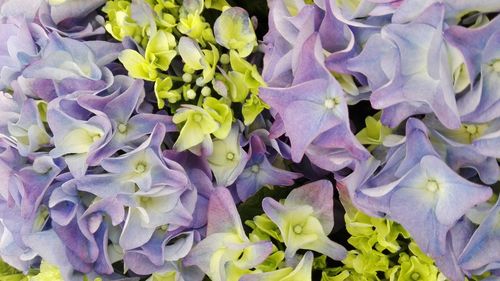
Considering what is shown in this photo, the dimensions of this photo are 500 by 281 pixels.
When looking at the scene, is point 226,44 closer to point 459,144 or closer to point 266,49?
point 266,49

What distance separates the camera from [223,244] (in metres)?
0.54

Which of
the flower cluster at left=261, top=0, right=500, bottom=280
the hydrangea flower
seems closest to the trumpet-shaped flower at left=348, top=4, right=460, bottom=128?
the flower cluster at left=261, top=0, right=500, bottom=280

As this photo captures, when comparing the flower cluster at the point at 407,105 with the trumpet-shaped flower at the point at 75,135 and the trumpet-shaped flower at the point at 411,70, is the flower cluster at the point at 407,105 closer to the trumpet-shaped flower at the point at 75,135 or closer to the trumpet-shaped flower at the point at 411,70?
the trumpet-shaped flower at the point at 411,70

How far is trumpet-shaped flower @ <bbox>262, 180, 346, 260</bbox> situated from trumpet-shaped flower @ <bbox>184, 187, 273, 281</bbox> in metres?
0.03

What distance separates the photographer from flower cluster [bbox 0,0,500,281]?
18.3 inches

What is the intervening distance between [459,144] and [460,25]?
0.23 feet

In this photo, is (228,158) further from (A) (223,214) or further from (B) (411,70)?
(B) (411,70)

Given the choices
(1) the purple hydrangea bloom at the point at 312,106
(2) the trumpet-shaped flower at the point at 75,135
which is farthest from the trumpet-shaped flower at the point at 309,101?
(2) the trumpet-shaped flower at the point at 75,135

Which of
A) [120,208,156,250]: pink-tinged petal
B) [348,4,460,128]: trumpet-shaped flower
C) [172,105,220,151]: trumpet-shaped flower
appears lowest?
[120,208,156,250]: pink-tinged petal

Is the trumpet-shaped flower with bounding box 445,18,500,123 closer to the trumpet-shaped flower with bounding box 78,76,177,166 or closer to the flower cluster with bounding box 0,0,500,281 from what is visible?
the flower cluster with bounding box 0,0,500,281

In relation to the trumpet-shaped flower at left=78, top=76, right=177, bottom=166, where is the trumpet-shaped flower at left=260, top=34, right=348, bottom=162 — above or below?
above

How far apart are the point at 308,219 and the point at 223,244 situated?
6 cm

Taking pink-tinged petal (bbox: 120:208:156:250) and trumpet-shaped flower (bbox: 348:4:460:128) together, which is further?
pink-tinged petal (bbox: 120:208:156:250)

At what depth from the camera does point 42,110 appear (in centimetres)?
56
